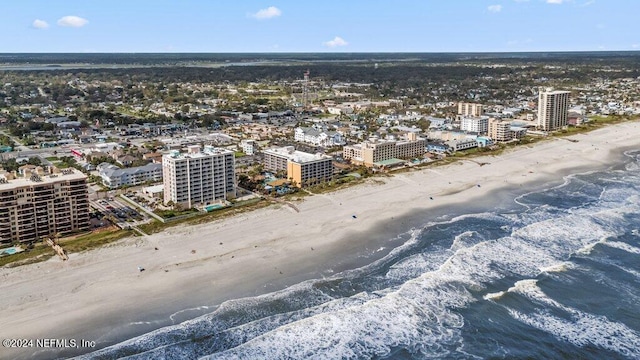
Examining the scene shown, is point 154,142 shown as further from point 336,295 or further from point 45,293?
point 336,295

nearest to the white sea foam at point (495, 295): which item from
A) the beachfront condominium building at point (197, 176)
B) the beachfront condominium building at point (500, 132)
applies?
the beachfront condominium building at point (197, 176)

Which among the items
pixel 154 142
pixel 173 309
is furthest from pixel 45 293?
pixel 154 142

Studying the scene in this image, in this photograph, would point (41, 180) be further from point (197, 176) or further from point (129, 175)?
point (129, 175)

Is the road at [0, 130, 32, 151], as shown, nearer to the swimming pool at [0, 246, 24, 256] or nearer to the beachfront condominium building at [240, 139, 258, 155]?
the beachfront condominium building at [240, 139, 258, 155]

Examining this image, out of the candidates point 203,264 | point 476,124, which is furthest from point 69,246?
point 476,124

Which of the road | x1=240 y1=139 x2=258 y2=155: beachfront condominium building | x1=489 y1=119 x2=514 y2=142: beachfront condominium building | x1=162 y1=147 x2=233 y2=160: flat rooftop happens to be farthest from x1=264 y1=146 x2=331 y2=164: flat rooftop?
Answer: the road

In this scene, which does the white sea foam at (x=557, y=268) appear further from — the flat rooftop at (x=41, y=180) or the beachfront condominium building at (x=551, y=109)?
the beachfront condominium building at (x=551, y=109)
